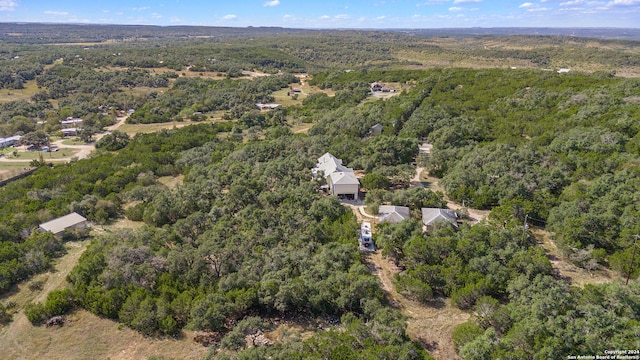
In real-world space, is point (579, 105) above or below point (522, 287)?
above

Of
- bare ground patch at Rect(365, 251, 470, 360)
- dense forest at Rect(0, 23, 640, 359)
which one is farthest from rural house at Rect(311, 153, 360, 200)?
bare ground patch at Rect(365, 251, 470, 360)

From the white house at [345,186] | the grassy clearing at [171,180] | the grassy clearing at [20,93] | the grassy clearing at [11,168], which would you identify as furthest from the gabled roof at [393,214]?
the grassy clearing at [20,93]

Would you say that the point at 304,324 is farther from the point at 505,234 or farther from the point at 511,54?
the point at 511,54

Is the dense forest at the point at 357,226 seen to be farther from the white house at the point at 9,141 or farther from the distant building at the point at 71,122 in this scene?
the distant building at the point at 71,122

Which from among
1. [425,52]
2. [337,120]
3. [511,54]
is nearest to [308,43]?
[425,52]

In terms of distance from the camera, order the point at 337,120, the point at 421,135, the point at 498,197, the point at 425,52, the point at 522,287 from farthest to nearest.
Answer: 1. the point at 425,52
2. the point at 337,120
3. the point at 421,135
4. the point at 498,197
5. the point at 522,287

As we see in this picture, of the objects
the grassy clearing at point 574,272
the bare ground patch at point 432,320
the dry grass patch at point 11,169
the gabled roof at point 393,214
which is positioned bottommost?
the bare ground patch at point 432,320
